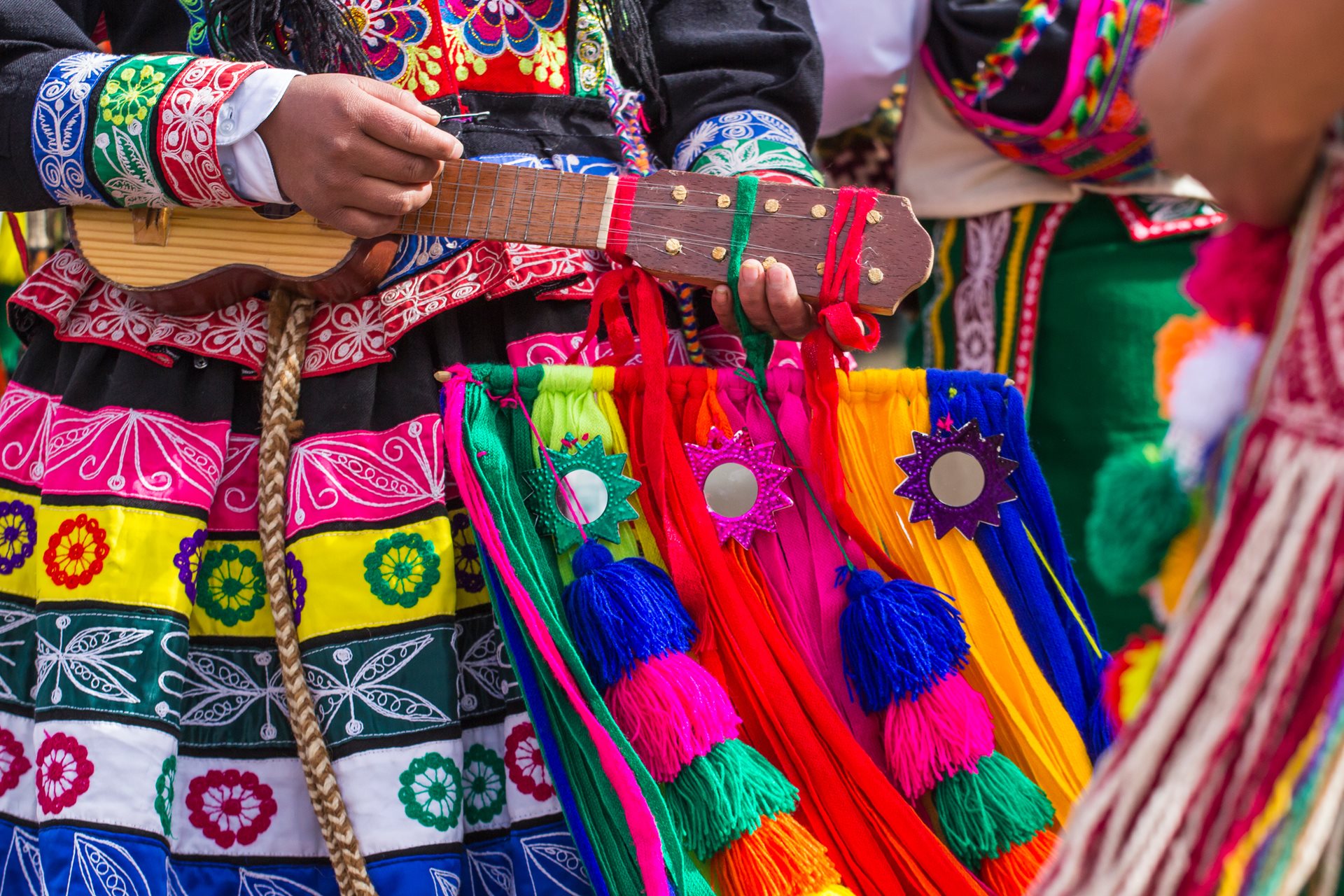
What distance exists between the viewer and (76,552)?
3.48ft

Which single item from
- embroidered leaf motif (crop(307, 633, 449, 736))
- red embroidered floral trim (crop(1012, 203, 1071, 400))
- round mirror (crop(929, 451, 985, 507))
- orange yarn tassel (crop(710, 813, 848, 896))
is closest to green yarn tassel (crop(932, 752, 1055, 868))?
orange yarn tassel (crop(710, 813, 848, 896))

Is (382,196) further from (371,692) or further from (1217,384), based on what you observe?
(1217,384)

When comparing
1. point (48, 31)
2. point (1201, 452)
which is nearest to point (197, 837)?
point (48, 31)

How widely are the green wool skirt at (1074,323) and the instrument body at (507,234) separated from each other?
90 centimetres

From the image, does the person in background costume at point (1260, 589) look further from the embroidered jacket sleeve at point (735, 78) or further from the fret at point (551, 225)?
the embroidered jacket sleeve at point (735, 78)

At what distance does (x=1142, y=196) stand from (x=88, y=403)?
1555 millimetres

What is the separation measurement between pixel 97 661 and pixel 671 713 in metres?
0.53

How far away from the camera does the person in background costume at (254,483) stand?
103cm

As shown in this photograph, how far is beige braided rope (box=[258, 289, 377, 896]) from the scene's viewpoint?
101cm

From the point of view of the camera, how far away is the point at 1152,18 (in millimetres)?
1711

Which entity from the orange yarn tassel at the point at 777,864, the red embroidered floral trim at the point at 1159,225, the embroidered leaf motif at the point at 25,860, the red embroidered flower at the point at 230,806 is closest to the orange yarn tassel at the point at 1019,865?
the orange yarn tassel at the point at 777,864

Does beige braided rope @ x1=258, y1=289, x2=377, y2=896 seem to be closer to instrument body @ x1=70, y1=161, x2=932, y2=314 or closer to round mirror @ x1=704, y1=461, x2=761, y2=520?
instrument body @ x1=70, y1=161, x2=932, y2=314

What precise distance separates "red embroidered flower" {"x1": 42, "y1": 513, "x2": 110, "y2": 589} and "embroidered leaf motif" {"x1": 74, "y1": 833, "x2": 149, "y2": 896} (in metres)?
0.23

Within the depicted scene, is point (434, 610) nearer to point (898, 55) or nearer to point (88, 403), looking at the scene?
point (88, 403)
